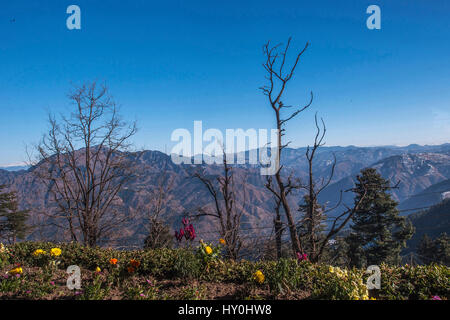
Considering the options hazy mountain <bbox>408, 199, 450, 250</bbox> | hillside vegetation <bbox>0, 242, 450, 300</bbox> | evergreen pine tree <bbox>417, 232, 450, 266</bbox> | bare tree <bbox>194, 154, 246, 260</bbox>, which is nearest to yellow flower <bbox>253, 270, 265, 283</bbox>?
hillside vegetation <bbox>0, 242, 450, 300</bbox>

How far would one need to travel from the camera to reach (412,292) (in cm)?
344

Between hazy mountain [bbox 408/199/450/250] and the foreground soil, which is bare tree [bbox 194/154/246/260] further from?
hazy mountain [bbox 408/199/450/250]

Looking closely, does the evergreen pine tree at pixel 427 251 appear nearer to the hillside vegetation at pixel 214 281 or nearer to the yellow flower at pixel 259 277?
the hillside vegetation at pixel 214 281

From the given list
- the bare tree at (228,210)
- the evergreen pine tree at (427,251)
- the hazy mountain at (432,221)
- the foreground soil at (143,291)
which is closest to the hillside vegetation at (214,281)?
the foreground soil at (143,291)

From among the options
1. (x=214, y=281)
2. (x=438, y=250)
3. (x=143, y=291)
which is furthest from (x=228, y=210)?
(x=438, y=250)

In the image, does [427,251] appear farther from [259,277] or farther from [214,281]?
[214,281]

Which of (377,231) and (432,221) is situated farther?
(432,221)

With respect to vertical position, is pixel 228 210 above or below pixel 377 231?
above

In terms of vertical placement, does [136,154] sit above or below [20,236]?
above

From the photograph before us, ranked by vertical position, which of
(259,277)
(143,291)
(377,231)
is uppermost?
(259,277)

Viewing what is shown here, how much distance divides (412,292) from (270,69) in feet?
17.3
